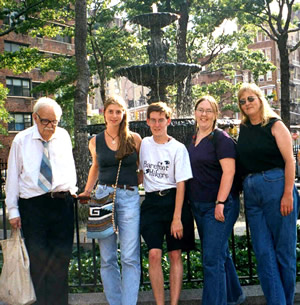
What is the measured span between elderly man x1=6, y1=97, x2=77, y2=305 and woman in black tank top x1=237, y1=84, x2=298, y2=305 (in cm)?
165

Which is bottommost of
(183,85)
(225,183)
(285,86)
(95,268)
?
(95,268)

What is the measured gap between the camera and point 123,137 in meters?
3.83

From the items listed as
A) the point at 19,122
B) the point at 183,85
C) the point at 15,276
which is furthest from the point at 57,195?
the point at 19,122

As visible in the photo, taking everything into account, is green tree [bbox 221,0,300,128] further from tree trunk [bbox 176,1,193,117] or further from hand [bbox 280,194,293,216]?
hand [bbox 280,194,293,216]

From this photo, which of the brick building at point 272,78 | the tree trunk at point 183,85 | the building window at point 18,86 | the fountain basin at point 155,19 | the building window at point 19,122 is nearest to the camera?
the fountain basin at point 155,19

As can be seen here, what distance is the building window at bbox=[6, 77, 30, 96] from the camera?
1666 inches

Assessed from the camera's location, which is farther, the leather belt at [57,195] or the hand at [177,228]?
the leather belt at [57,195]

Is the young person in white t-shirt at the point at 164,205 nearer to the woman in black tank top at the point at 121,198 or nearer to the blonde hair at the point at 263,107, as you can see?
the woman in black tank top at the point at 121,198

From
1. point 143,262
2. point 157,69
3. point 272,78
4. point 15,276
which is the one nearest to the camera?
point 15,276

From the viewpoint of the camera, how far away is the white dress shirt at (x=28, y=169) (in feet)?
12.2

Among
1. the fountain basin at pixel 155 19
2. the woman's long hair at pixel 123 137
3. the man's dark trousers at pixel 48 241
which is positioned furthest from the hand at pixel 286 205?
the fountain basin at pixel 155 19

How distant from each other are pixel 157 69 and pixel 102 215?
27.6 ft

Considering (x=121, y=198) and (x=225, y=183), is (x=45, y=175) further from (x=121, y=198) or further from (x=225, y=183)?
(x=225, y=183)

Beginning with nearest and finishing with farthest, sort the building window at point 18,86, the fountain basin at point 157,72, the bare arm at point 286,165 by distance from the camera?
the bare arm at point 286,165 → the fountain basin at point 157,72 → the building window at point 18,86
